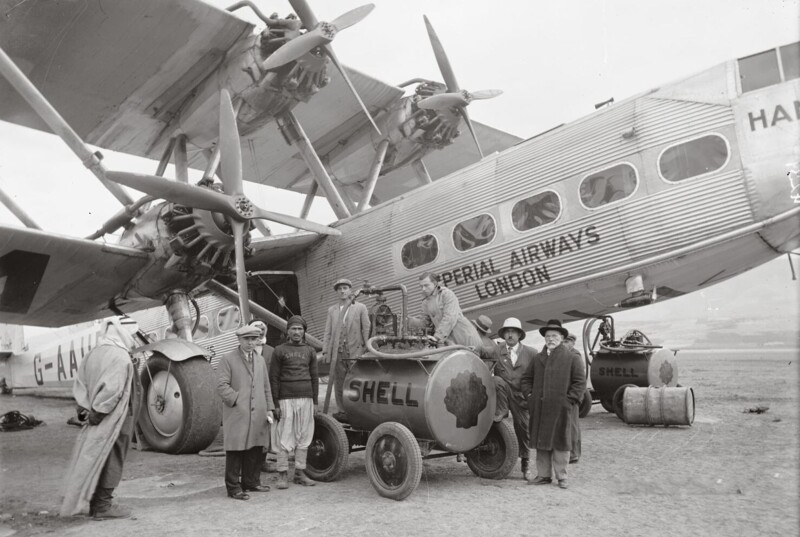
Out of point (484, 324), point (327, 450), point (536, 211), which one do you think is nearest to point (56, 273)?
point (327, 450)

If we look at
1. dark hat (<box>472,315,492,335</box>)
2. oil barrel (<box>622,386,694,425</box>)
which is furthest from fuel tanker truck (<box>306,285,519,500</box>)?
oil barrel (<box>622,386,694,425</box>)

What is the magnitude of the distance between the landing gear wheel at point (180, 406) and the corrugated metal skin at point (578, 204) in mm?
3240

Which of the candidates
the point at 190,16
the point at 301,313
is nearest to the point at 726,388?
the point at 301,313

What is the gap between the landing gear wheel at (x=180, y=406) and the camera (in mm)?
7805

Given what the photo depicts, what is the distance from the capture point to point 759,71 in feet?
23.1

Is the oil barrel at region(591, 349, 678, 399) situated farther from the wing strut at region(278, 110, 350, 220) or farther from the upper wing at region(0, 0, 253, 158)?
the upper wing at region(0, 0, 253, 158)

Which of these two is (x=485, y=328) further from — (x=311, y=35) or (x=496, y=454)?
(x=311, y=35)

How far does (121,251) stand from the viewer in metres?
9.07

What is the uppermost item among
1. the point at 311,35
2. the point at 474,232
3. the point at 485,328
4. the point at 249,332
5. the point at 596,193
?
the point at 311,35

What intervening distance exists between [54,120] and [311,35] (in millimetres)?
4411

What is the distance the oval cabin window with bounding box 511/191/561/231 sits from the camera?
26.3ft

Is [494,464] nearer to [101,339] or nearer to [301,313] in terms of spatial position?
[101,339]

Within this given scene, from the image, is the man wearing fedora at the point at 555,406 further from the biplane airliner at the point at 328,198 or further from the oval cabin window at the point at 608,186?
the oval cabin window at the point at 608,186

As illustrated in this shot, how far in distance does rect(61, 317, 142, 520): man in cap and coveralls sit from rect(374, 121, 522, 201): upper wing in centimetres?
1380
